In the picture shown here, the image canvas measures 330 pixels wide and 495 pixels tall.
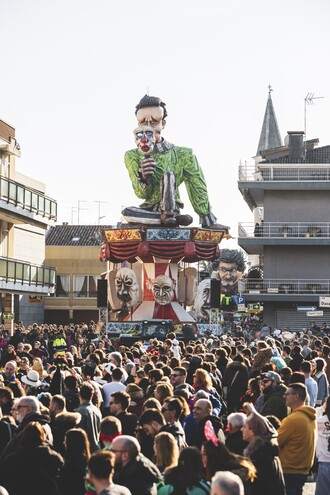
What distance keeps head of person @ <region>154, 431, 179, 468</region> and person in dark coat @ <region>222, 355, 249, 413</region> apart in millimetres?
7720

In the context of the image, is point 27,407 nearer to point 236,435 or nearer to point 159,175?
point 236,435

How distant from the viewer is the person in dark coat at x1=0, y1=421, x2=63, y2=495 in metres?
8.88

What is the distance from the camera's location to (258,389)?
1507 centimetres

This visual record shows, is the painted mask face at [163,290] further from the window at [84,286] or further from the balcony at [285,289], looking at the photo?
the window at [84,286]

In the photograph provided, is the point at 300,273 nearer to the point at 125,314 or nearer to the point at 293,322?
the point at 293,322

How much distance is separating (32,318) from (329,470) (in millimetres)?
62159

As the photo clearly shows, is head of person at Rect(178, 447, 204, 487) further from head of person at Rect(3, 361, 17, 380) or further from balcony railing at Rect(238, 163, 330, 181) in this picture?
balcony railing at Rect(238, 163, 330, 181)

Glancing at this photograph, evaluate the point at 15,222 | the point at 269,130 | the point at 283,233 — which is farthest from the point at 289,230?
the point at 269,130

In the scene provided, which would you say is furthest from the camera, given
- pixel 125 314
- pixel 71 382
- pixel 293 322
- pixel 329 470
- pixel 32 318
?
pixel 32 318

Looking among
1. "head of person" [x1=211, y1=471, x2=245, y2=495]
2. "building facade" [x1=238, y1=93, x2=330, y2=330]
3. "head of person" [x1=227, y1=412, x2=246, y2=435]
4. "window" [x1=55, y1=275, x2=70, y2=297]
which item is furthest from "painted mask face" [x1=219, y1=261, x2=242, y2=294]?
"head of person" [x1=211, y1=471, x2=245, y2=495]

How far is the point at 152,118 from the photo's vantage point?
166 ft

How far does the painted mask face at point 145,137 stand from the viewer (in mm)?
50581

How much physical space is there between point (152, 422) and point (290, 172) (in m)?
51.0

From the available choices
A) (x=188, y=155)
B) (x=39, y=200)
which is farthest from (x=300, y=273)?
(x=39, y=200)
